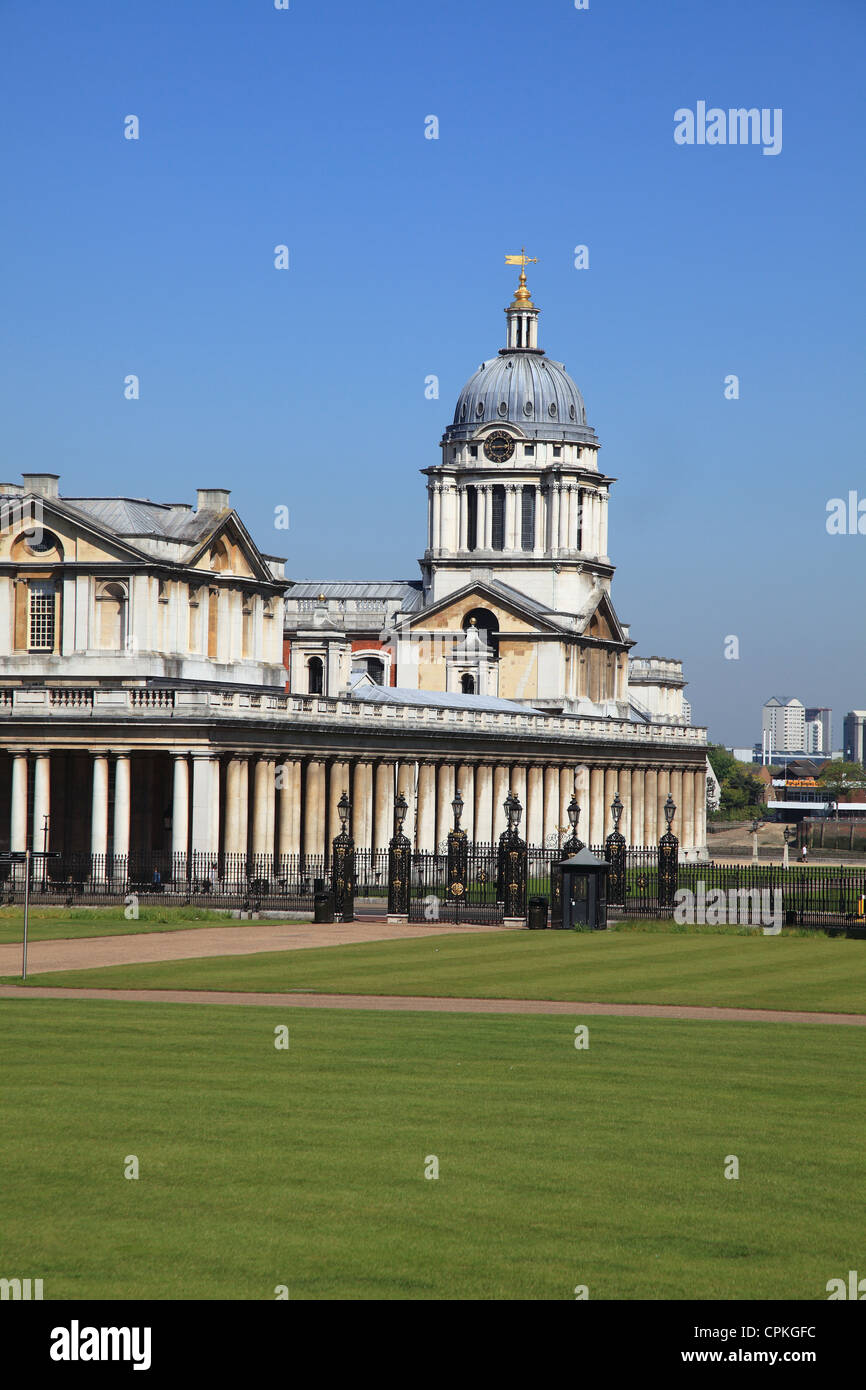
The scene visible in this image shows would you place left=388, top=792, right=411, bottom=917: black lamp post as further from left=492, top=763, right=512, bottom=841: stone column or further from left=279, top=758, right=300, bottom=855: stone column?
left=492, top=763, right=512, bottom=841: stone column

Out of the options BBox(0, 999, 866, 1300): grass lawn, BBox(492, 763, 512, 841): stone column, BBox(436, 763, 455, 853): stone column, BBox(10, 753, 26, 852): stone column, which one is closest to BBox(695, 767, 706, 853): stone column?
BBox(492, 763, 512, 841): stone column

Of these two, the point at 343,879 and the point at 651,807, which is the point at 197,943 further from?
the point at 651,807

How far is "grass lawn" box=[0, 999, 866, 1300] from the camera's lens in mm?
16469

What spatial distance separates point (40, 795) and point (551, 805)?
44.7 meters

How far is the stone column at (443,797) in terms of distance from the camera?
333 feet

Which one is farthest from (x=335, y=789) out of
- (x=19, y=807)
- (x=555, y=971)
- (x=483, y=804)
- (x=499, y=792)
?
(x=555, y=971)

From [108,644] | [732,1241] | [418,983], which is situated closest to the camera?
[732,1241]

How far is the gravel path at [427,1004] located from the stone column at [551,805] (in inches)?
3087

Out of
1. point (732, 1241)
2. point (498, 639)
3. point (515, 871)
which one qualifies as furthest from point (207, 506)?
point (732, 1241)

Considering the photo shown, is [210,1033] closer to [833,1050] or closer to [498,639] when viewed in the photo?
[833,1050]

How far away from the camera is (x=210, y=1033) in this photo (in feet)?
98.3

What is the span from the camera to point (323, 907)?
6119 centimetres
